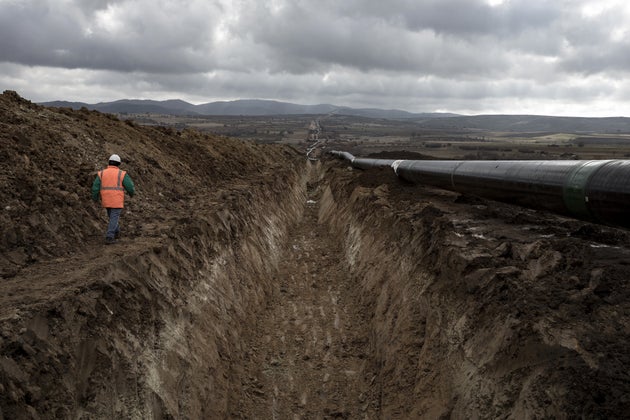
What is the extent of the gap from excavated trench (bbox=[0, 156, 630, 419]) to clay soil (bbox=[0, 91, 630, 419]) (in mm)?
33

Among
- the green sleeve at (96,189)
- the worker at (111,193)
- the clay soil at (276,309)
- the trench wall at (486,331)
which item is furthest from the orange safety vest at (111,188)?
the trench wall at (486,331)

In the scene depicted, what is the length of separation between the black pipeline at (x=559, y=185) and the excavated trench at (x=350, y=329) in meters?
0.71

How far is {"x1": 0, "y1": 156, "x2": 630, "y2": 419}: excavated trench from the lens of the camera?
4680mm

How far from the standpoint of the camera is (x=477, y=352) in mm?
5777

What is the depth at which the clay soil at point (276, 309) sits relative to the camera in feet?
15.7

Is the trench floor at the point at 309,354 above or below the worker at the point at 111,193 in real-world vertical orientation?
below

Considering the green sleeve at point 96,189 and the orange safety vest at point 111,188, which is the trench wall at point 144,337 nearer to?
the orange safety vest at point 111,188

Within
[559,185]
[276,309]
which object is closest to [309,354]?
[276,309]

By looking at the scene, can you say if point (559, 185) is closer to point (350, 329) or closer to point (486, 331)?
point (486, 331)

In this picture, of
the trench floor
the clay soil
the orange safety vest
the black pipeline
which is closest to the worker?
the orange safety vest

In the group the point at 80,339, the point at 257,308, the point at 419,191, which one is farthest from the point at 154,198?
the point at 419,191

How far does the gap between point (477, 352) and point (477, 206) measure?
25.7 ft

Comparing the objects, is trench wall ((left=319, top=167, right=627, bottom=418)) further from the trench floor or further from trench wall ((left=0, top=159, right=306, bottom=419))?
trench wall ((left=0, top=159, right=306, bottom=419))

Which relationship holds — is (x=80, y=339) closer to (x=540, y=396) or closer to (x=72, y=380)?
(x=72, y=380)
